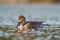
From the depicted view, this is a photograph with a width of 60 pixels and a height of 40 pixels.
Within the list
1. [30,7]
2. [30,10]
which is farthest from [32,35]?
[30,7]

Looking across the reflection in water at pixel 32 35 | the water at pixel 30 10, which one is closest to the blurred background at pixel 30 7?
the water at pixel 30 10

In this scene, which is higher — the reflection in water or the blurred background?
the blurred background

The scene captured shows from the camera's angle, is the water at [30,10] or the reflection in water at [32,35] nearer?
the reflection in water at [32,35]

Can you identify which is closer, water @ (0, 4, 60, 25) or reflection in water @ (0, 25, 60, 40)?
reflection in water @ (0, 25, 60, 40)

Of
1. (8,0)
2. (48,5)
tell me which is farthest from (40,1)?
(8,0)

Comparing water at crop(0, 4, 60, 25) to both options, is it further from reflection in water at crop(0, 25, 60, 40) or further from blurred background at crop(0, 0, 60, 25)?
reflection in water at crop(0, 25, 60, 40)

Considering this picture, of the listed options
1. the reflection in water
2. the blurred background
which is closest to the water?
the blurred background

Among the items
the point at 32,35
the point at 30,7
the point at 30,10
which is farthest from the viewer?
the point at 30,7

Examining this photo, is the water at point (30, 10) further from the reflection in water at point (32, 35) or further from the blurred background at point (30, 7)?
the reflection in water at point (32, 35)

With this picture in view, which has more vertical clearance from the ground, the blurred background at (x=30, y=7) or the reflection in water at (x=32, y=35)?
the blurred background at (x=30, y=7)

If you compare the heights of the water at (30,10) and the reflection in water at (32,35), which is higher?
the water at (30,10)

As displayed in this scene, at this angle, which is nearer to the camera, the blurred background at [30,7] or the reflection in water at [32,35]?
the reflection in water at [32,35]

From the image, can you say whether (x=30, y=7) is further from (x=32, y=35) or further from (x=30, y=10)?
(x=32, y=35)

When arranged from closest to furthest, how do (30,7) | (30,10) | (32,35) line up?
(32,35), (30,10), (30,7)
